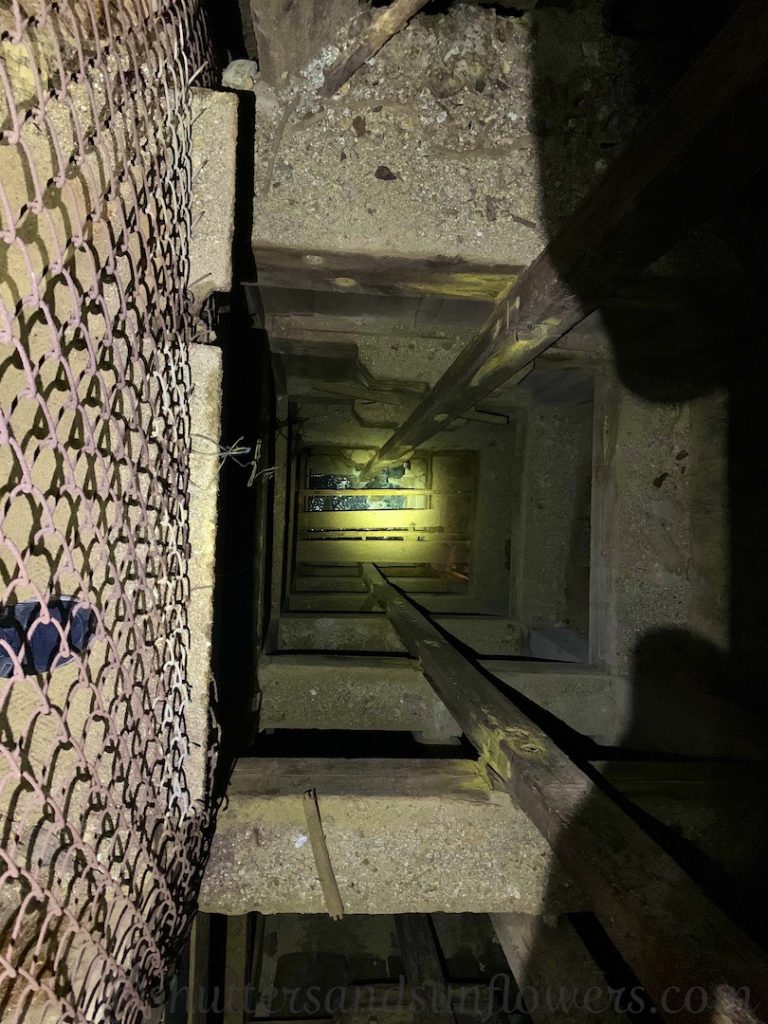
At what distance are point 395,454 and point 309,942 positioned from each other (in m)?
4.87

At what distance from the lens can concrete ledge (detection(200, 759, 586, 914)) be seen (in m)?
2.03

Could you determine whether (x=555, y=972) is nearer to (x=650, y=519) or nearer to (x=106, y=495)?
(x=106, y=495)

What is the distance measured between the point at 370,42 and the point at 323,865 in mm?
2982

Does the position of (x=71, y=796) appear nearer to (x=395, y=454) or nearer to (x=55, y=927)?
(x=55, y=927)

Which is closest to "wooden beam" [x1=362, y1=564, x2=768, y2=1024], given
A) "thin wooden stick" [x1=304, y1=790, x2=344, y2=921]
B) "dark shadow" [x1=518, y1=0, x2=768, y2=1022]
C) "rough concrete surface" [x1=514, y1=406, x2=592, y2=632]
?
"dark shadow" [x1=518, y1=0, x2=768, y2=1022]

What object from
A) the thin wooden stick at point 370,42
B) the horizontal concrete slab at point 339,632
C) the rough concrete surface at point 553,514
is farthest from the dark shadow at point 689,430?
the horizontal concrete slab at point 339,632

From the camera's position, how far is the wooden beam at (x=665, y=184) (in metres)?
0.87

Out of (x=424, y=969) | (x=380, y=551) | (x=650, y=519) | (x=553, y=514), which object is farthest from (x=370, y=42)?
(x=380, y=551)

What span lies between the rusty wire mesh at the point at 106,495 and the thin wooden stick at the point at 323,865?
475 mm

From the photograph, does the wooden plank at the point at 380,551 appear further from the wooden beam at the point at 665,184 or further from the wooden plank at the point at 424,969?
the wooden beam at the point at 665,184

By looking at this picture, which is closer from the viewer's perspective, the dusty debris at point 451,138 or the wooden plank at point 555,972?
the wooden plank at point 555,972

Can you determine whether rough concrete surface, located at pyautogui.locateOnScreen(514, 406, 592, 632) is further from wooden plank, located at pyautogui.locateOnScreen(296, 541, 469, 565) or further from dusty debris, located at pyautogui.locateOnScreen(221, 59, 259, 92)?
dusty debris, located at pyautogui.locateOnScreen(221, 59, 259, 92)

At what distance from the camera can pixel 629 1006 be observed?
2082mm

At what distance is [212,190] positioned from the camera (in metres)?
1.79
